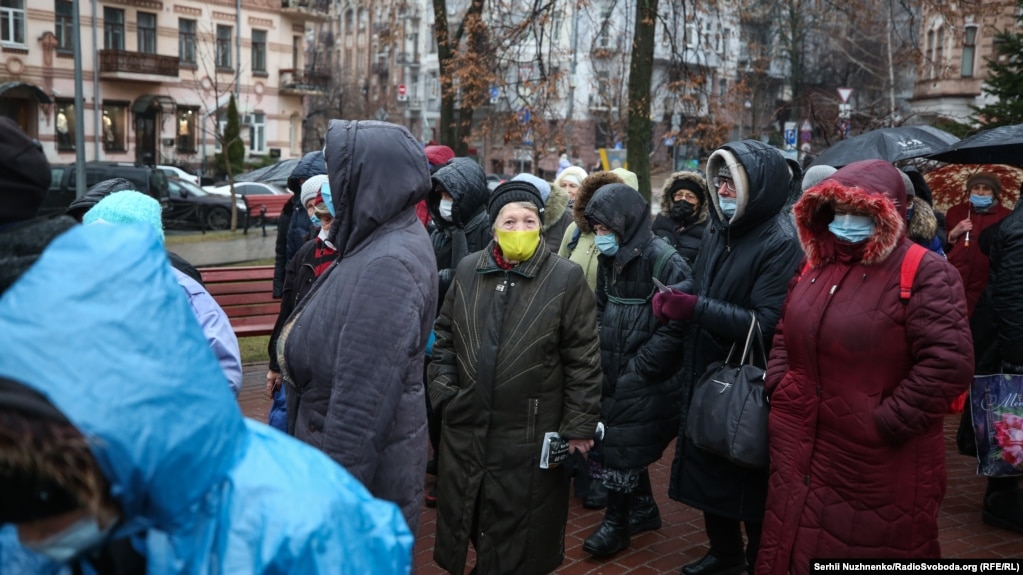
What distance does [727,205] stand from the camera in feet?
14.7

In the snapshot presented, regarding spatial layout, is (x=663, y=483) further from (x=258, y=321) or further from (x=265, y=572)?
(x=265, y=572)

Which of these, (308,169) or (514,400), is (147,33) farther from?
(514,400)

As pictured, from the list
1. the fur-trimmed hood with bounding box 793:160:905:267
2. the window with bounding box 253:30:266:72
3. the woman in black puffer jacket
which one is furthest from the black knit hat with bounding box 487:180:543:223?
the window with bounding box 253:30:266:72

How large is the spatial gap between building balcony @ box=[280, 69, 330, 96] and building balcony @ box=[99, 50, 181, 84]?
7086 millimetres

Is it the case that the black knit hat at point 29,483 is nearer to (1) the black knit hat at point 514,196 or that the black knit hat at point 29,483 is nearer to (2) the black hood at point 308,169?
(1) the black knit hat at point 514,196

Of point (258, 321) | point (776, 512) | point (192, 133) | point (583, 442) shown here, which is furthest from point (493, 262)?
point (192, 133)

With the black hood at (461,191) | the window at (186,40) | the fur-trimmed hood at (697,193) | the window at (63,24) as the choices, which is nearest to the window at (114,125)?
the window at (63,24)

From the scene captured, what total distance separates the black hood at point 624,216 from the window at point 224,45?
44.1 meters

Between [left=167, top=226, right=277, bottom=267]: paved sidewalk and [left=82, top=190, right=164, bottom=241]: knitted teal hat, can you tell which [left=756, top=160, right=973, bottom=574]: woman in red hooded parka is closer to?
[left=82, top=190, right=164, bottom=241]: knitted teal hat

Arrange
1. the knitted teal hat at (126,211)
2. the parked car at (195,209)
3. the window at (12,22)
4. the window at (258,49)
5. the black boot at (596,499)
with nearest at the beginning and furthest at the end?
1. the knitted teal hat at (126,211)
2. the black boot at (596,499)
3. the parked car at (195,209)
4. the window at (12,22)
5. the window at (258,49)

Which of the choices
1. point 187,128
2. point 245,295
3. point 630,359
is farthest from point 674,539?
point 187,128

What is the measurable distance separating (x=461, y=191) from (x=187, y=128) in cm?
4239

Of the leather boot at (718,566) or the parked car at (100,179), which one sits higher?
the parked car at (100,179)

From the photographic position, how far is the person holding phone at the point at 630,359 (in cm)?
489
